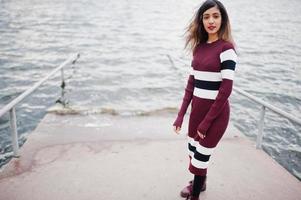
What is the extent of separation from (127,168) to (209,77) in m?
1.68

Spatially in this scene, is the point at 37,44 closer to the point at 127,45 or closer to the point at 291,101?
the point at 127,45

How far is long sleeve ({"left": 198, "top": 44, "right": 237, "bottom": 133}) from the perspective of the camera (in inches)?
104

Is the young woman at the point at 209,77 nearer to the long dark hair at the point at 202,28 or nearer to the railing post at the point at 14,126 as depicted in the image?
the long dark hair at the point at 202,28

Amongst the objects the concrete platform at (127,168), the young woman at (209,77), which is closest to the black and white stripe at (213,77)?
the young woman at (209,77)

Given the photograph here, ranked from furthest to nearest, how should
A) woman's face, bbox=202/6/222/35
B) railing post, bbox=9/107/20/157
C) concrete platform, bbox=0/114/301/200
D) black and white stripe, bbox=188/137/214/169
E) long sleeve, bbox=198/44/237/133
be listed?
railing post, bbox=9/107/20/157 < concrete platform, bbox=0/114/301/200 < black and white stripe, bbox=188/137/214/169 < woman's face, bbox=202/6/222/35 < long sleeve, bbox=198/44/237/133

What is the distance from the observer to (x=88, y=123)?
5.32 meters

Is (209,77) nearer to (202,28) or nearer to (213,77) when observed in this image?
(213,77)

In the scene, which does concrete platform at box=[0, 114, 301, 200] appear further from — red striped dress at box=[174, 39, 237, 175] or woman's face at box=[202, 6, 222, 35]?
woman's face at box=[202, 6, 222, 35]

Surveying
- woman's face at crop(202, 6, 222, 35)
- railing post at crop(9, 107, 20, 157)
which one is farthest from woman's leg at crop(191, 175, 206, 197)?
railing post at crop(9, 107, 20, 157)

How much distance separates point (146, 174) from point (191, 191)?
0.64m

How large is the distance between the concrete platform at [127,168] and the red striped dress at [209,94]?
75 cm

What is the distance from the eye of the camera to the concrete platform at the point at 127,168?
3379 mm

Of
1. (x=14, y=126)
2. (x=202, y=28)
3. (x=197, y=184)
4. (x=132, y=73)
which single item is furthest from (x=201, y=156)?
(x=132, y=73)

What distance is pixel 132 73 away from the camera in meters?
12.1
